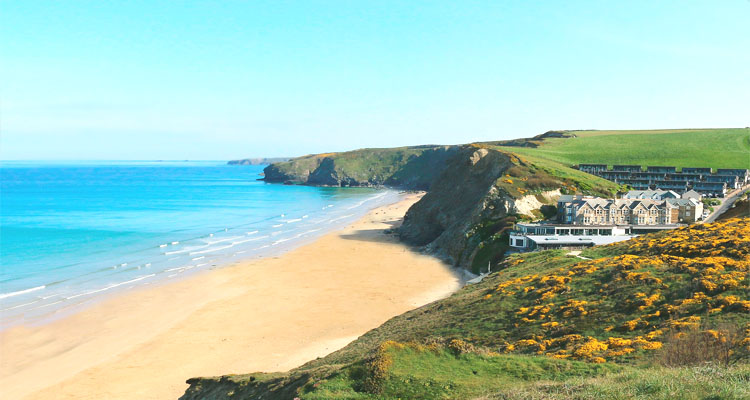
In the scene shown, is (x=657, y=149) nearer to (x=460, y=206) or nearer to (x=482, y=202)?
(x=460, y=206)

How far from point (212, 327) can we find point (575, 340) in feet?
110

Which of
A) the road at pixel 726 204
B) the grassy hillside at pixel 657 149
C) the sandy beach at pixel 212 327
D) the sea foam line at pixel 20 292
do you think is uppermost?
the grassy hillside at pixel 657 149

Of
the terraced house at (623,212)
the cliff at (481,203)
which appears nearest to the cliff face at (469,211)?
the cliff at (481,203)

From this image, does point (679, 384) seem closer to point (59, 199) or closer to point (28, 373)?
point (28, 373)

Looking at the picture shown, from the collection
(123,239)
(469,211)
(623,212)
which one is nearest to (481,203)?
(469,211)

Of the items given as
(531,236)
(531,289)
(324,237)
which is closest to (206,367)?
(531,289)

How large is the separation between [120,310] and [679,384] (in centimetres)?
5074

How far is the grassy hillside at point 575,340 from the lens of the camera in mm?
16750

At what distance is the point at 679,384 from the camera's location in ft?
48.0

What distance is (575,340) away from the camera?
25156 millimetres

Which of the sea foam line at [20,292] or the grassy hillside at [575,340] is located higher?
the grassy hillside at [575,340]

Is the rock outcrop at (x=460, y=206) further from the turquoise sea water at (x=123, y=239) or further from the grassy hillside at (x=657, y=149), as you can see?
the grassy hillside at (x=657, y=149)

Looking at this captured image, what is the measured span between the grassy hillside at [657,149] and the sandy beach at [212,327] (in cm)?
7552

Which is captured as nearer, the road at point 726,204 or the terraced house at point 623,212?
the terraced house at point 623,212
